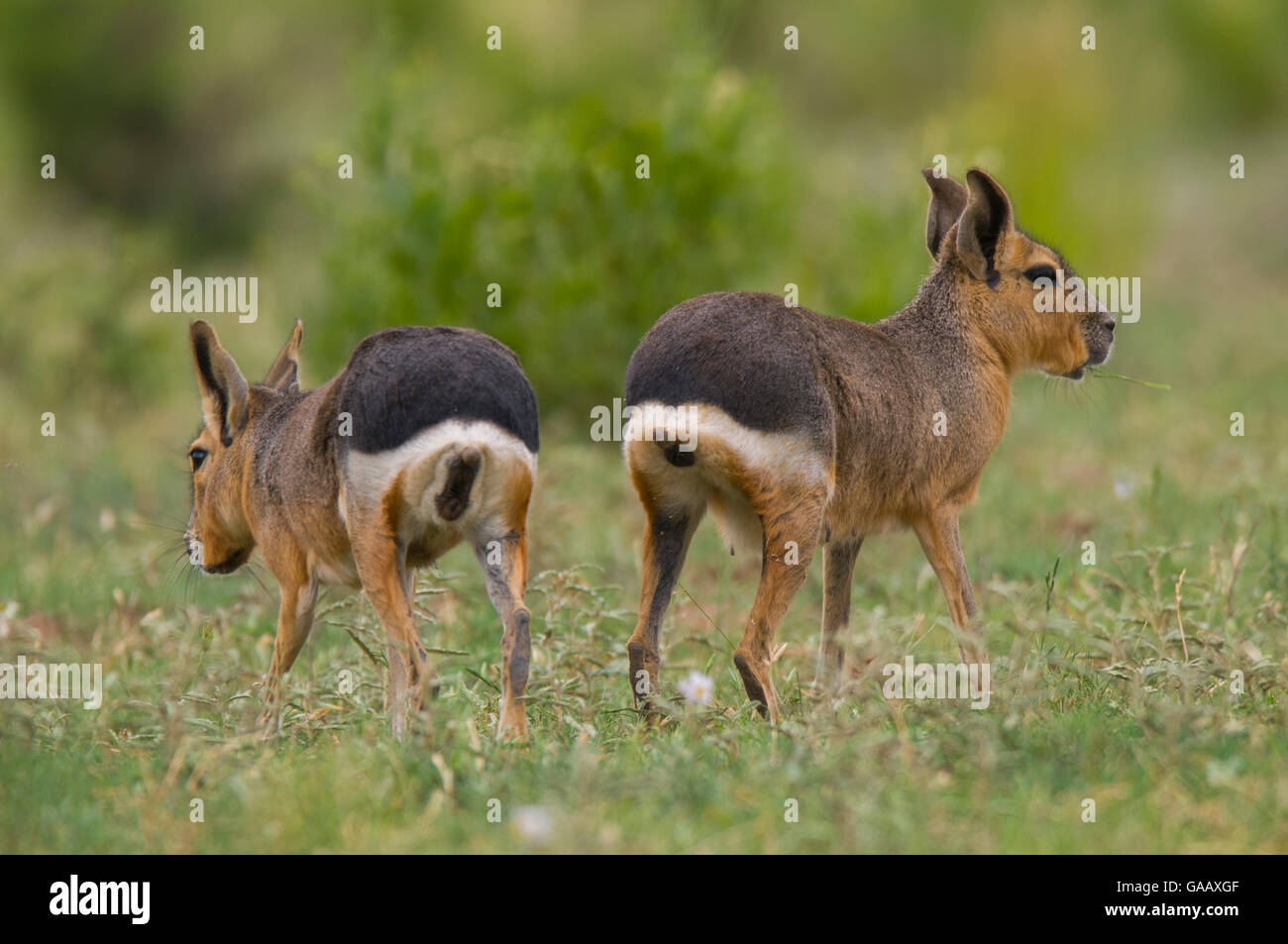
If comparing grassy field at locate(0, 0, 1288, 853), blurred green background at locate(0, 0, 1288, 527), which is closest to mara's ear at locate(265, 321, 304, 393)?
grassy field at locate(0, 0, 1288, 853)

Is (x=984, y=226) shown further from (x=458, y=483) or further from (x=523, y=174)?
(x=523, y=174)

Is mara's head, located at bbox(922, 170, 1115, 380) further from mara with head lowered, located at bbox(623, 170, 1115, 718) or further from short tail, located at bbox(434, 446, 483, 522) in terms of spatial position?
short tail, located at bbox(434, 446, 483, 522)

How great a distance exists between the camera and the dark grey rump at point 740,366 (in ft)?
16.6

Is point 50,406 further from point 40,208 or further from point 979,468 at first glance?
point 979,468

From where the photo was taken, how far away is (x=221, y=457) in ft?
19.2

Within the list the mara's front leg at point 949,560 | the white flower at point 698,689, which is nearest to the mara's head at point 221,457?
the white flower at point 698,689

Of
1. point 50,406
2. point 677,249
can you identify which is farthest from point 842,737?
point 50,406

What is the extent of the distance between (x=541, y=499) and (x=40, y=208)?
40.7 feet

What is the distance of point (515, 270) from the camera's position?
1008cm

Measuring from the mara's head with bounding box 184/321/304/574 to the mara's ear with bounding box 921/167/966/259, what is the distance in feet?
8.82

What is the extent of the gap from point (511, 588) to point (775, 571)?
2.97 feet

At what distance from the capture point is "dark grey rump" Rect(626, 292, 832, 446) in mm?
5047

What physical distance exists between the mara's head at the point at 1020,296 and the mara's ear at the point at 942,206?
180 millimetres

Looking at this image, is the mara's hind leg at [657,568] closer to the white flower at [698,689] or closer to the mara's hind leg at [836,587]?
the white flower at [698,689]
